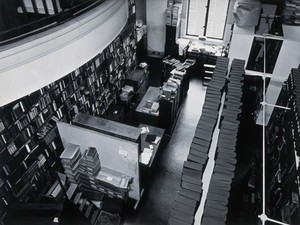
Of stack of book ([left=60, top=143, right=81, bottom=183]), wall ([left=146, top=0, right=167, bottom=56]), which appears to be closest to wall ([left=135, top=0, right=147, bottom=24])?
wall ([left=146, top=0, right=167, bottom=56])

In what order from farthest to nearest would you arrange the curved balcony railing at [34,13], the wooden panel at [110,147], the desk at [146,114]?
the desk at [146,114], the wooden panel at [110,147], the curved balcony railing at [34,13]

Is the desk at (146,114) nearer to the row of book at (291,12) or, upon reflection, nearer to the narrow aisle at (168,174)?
the narrow aisle at (168,174)

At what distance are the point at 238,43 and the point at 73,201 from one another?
5778 millimetres

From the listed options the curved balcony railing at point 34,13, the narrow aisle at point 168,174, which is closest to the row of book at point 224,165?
the narrow aisle at point 168,174

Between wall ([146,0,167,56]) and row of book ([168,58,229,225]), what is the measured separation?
19.8ft

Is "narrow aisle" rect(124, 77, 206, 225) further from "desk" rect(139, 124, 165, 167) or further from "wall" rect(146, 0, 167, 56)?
"wall" rect(146, 0, 167, 56)

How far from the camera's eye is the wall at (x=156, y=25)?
10.3 m

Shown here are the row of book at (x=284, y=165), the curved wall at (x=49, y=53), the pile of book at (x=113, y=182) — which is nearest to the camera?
the curved wall at (x=49, y=53)

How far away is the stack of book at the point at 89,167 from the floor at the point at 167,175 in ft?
3.73

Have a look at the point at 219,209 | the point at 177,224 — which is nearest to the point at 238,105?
the point at 219,209

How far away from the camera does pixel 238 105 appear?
5156mm

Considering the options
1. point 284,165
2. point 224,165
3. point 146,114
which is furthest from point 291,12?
point 224,165

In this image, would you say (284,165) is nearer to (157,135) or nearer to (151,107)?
(157,135)

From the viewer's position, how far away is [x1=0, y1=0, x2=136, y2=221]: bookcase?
16.1ft
